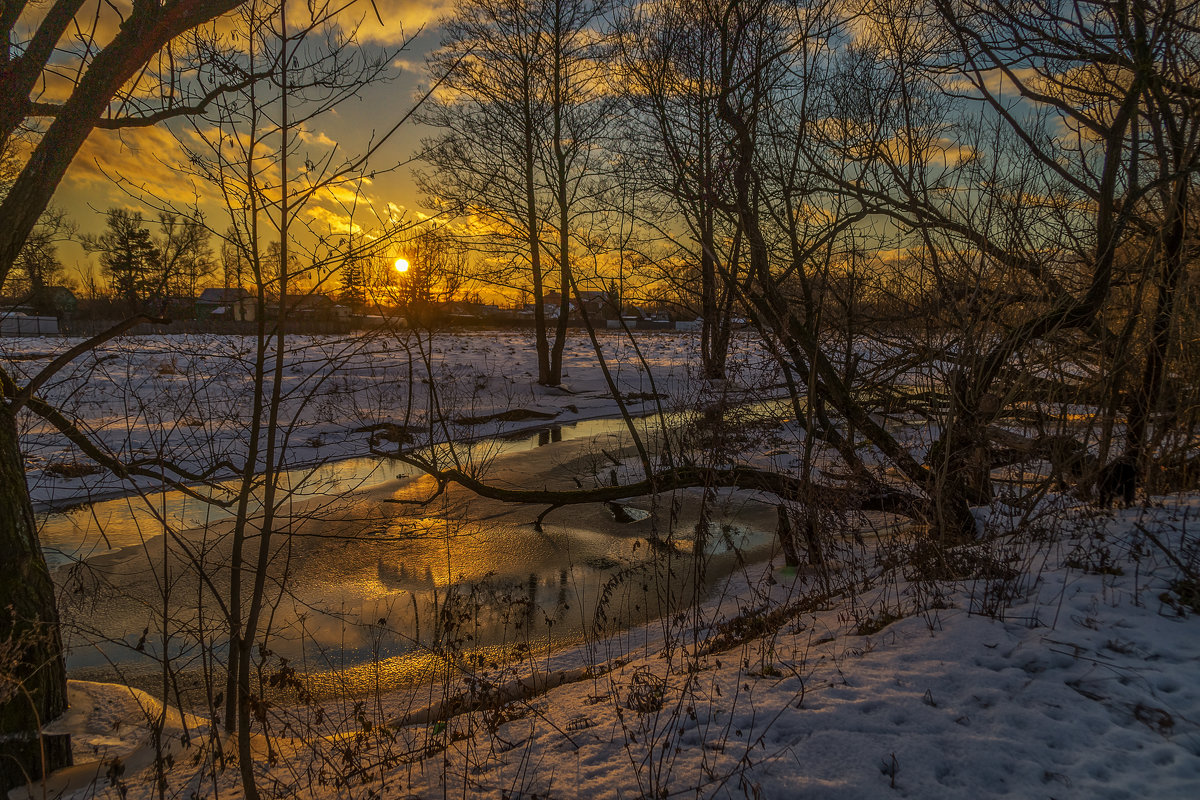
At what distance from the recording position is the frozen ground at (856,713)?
236 centimetres

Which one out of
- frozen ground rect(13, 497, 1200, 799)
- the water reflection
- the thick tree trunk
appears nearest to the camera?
frozen ground rect(13, 497, 1200, 799)

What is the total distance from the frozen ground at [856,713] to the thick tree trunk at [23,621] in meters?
0.18

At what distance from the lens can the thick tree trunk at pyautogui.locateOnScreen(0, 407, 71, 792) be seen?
10.6 feet

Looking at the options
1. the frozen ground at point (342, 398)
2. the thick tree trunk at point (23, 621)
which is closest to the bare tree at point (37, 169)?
the thick tree trunk at point (23, 621)

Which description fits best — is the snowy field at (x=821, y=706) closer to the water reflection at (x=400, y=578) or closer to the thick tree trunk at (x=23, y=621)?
the thick tree trunk at (x=23, y=621)

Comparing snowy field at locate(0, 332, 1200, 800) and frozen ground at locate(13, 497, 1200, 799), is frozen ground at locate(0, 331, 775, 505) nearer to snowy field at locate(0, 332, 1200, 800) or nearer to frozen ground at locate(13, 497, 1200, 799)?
snowy field at locate(0, 332, 1200, 800)

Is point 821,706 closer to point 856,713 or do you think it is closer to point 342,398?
point 856,713

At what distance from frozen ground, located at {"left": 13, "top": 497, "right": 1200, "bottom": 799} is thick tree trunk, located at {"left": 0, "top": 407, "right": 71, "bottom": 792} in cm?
18

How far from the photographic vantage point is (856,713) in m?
2.74

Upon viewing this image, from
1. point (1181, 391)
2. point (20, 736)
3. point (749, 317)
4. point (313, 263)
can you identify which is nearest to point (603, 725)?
point (313, 263)

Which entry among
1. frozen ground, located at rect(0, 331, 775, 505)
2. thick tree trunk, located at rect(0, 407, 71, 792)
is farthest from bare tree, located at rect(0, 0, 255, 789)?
frozen ground, located at rect(0, 331, 775, 505)

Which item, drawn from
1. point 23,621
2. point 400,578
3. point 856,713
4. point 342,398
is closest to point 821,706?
point 856,713

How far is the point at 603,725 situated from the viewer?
3.12m

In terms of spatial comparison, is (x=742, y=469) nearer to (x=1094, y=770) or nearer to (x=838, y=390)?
(x=838, y=390)
